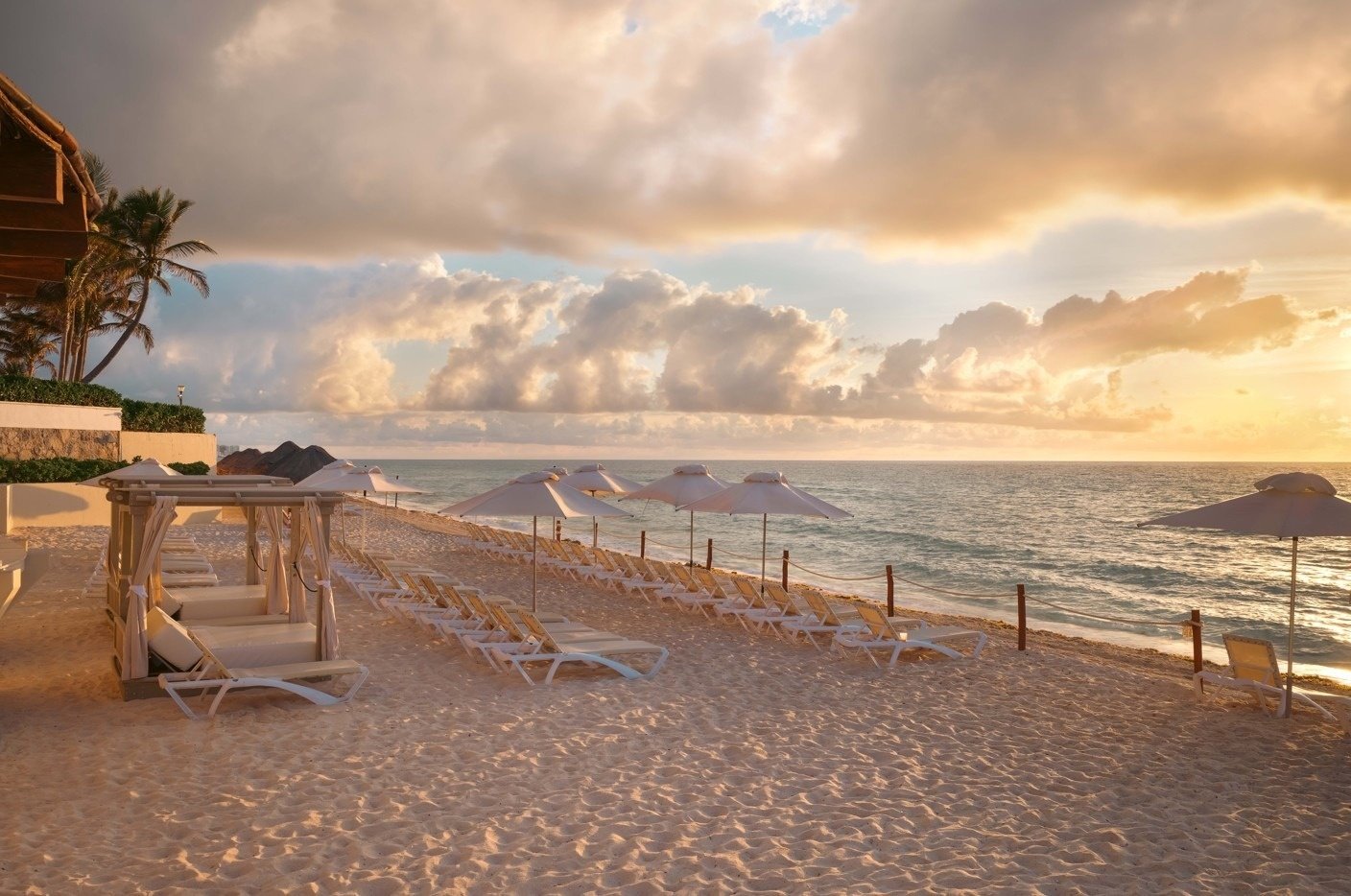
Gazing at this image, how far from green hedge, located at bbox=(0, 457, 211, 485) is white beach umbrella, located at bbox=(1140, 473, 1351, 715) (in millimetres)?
19391

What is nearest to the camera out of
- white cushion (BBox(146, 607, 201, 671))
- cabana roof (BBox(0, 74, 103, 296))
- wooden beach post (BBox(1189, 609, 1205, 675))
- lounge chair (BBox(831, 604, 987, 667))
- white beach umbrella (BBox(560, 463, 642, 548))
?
cabana roof (BBox(0, 74, 103, 296))

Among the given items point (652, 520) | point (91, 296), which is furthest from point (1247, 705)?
point (652, 520)

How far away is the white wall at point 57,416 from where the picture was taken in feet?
69.9

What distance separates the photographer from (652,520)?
45.8 meters

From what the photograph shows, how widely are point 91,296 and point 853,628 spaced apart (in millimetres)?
27946

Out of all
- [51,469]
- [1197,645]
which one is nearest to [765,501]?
[1197,645]

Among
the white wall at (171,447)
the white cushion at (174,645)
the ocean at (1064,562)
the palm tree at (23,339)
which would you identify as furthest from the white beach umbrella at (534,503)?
the palm tree at (23,339)

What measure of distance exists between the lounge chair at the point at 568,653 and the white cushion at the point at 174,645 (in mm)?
2485

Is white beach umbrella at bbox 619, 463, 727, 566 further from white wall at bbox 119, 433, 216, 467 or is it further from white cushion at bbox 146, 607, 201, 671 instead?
white wall at bbox 119, 433, 216, 467

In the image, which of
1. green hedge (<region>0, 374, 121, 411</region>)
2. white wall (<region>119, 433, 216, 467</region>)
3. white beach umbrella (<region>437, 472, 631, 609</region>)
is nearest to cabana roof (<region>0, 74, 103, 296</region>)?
white beach umbrella (<region>437, 472, 631, 609</region>)

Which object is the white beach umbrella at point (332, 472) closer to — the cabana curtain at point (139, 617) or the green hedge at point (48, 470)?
the green hedge at point (48, 470)

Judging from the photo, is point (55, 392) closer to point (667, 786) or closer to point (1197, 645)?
point (667, 786)

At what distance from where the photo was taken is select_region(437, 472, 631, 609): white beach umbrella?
9711mm

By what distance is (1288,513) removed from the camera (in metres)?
7.58
